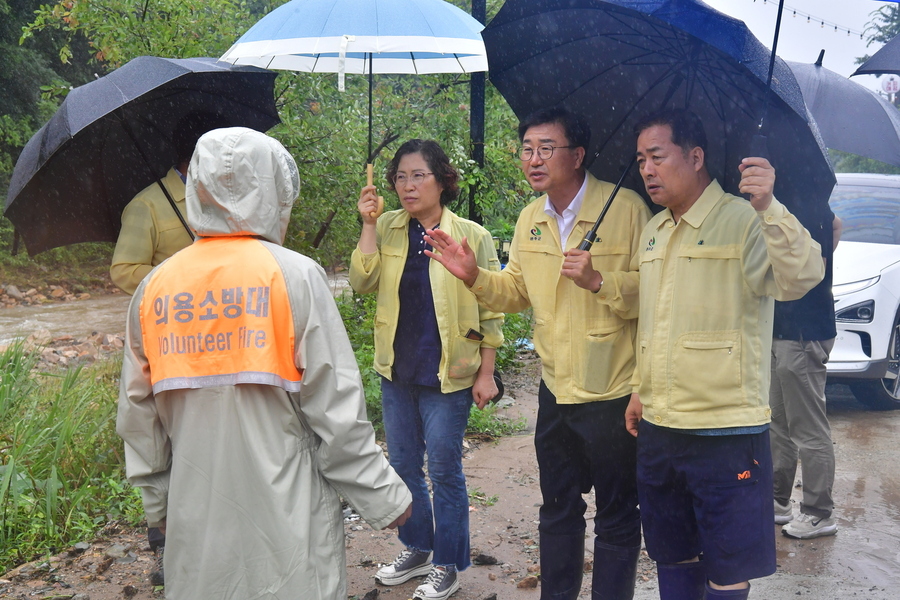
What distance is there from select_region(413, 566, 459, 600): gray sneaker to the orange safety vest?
6.34ft

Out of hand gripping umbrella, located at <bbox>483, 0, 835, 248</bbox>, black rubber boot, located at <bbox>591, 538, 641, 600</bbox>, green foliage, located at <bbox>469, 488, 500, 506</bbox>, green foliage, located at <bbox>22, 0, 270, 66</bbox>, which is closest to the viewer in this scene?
hand gripping umbrella, located at <bbox>483, 0, 835, 248</bbox>

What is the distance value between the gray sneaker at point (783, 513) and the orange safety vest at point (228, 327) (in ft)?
11.3

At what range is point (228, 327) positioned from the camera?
7.82ft

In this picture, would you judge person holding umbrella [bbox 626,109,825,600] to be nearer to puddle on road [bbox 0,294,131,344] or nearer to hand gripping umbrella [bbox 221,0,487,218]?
hand gripping umbrella [bbox 221,0,487,218]

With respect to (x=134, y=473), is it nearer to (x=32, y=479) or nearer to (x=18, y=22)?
(x=32, y=479)

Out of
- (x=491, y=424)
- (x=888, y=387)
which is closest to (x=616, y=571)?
(x=491, y=424)

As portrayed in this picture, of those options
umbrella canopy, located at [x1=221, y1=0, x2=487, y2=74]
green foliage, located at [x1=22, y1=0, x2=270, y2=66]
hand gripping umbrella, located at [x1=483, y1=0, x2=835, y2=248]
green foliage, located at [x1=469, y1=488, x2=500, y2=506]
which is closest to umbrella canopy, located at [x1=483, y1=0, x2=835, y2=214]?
hand gripping umbrella, located at [x1=483, y1=0, x2=835, y2=248]

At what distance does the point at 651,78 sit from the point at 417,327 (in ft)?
5.03

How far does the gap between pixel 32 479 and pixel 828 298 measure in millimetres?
4650

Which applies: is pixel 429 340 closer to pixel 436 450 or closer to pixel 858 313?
pixel 436 450

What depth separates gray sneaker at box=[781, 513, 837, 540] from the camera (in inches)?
182

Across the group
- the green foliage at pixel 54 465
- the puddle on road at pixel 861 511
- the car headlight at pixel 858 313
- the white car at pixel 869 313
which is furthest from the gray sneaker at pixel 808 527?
the green foliage at pixel 54 465

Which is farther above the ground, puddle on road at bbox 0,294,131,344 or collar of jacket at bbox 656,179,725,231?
collar of jacket at bbox 656,179,725,231

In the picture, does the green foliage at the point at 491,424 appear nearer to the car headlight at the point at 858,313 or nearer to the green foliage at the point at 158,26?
the car headlight at the point at 858,313
